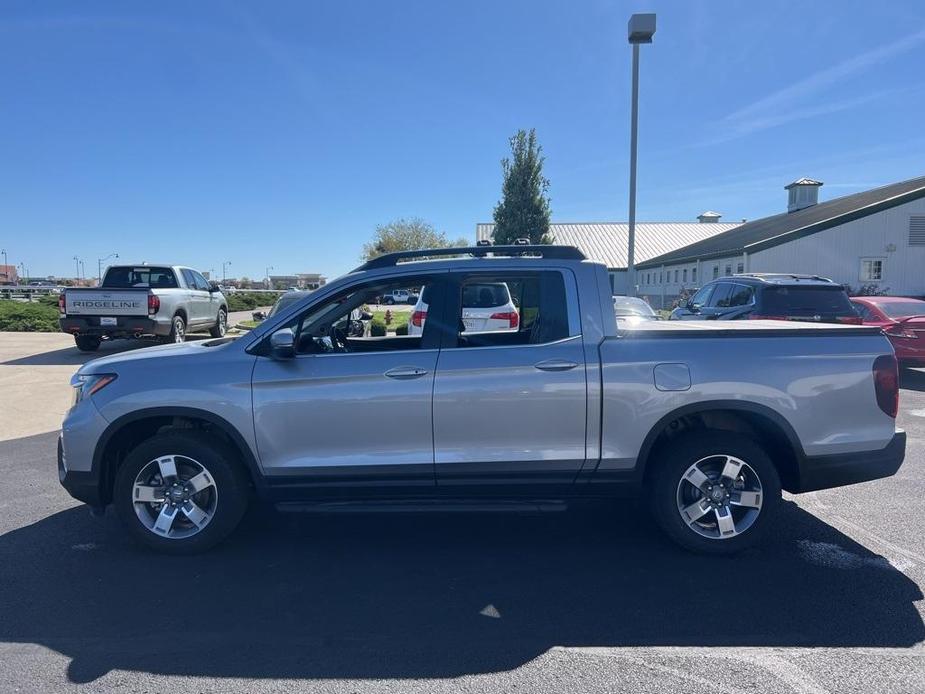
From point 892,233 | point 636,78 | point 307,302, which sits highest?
point 636,78

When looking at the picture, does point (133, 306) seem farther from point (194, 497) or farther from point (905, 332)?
point (905, 332)

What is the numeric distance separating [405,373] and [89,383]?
6.87 feet

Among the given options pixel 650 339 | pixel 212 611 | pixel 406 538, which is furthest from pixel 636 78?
pixel 212 611

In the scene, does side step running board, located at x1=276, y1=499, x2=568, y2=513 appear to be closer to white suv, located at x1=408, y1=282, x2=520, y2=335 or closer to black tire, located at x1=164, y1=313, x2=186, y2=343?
white suv, located at x1=408, y1=282, x2=520, y2=335

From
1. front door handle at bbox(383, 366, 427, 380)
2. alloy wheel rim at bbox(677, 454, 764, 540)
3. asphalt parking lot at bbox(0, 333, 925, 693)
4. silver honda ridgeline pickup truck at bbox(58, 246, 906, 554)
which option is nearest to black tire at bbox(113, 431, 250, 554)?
silver honda ridgeline pickup truck at bbox(58, 246, 906, 554)

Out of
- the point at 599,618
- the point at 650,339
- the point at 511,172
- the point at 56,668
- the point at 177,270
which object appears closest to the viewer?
the point at 56,668

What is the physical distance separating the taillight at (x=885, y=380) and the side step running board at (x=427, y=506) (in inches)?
84.2

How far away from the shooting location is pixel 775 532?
4.52 metres

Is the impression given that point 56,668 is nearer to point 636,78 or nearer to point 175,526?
point 175,526

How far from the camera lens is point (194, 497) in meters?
4.15

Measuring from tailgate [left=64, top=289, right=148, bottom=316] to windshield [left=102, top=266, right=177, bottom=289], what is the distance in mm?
1483

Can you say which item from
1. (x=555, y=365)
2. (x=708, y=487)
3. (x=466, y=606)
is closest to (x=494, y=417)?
(x=555, y=365)

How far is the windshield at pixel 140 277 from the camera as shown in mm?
14484

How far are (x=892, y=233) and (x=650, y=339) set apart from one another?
29.5 meters
